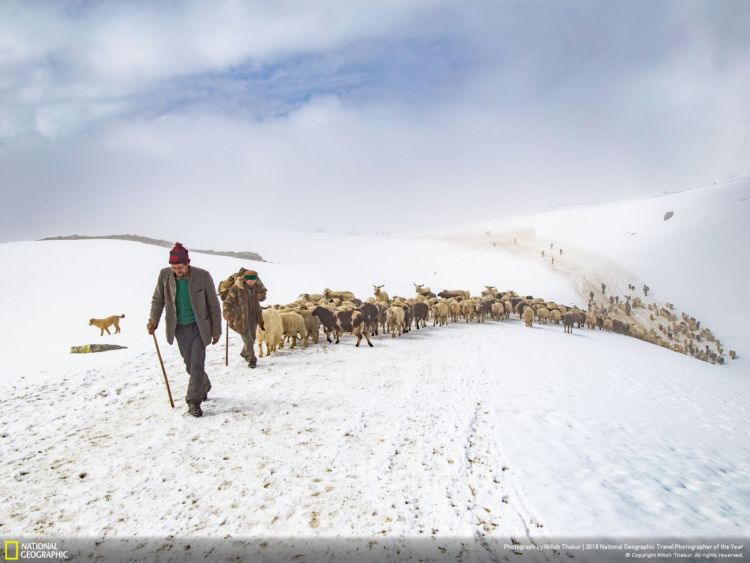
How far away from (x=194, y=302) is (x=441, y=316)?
15373mm

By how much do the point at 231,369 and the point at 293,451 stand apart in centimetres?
450

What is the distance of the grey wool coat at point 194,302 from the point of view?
5.54 m

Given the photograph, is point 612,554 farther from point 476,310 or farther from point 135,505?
point 476,310

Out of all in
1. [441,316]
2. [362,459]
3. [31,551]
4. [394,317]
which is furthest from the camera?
[441,316]

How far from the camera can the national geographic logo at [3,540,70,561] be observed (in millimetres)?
Result: 2869

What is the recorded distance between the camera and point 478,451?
4816mm

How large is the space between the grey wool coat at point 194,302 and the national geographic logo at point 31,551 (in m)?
2.79

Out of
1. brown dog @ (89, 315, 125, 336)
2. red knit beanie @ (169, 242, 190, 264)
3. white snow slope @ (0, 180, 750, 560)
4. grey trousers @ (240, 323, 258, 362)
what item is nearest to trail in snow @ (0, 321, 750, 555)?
white snow slope @ (0, 180, 750, 560)

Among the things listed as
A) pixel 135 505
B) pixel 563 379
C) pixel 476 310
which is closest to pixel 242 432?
pixel 135 505

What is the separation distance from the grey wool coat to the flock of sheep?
4306 millimetres

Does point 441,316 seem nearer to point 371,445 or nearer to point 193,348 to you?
point 371,445

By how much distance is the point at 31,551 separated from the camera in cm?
294

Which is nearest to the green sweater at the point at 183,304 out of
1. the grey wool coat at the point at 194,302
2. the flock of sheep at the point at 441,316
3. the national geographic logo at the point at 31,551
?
the grey wool coat at the point at 194,302

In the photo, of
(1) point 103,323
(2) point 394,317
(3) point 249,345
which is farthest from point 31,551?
(2) point 394,317
